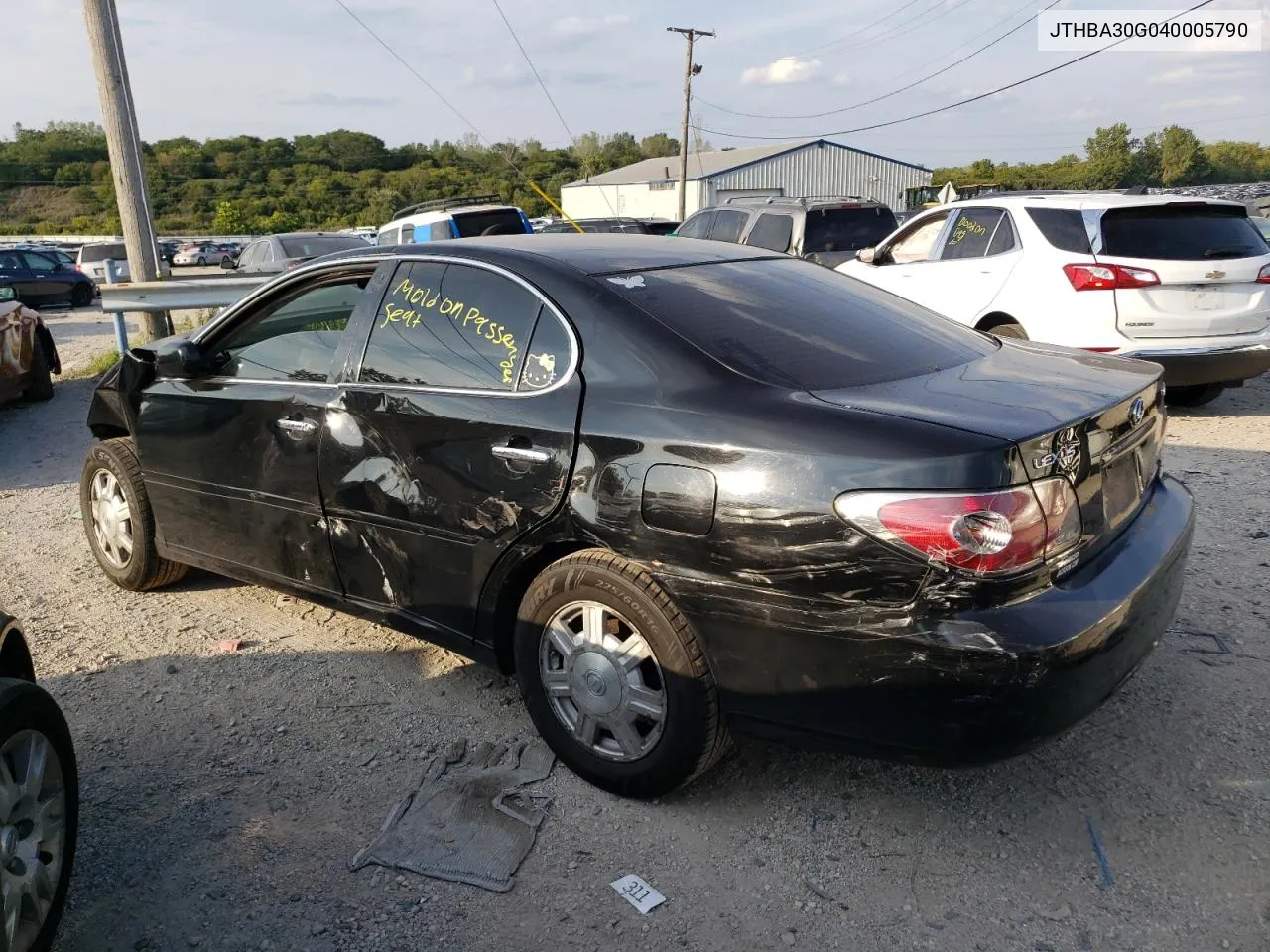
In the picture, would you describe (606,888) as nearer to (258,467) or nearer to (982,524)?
(982,524)

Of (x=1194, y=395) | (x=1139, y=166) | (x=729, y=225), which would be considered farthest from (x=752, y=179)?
(x=1194, y=395)

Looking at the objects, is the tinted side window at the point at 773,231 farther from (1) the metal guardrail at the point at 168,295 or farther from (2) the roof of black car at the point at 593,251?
(2) the roof of black car at the point at 593,251

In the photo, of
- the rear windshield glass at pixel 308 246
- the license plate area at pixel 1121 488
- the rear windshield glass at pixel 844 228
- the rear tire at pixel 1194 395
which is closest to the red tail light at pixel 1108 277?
the rear tire at pixel 1194 395

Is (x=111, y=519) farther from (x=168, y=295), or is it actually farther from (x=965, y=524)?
(x=168, y=295)

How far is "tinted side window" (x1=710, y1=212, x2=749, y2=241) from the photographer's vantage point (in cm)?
1255

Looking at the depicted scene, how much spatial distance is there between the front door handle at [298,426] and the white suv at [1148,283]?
551 cm

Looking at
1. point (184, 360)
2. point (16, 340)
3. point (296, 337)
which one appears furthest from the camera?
point (16, 340)

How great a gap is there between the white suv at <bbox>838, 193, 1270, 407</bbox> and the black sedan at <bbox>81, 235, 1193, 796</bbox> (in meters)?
3.83

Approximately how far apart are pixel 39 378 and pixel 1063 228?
30.1ft

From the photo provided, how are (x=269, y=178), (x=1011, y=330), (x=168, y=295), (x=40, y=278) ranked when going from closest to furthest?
(x=1011, y=330) < (x=168, y=295) < (x=40, y=278) < (x=269, y=178)

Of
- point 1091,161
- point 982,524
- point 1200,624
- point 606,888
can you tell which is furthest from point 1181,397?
point 1091,161

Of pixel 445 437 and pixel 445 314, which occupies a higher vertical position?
pixel 445 314

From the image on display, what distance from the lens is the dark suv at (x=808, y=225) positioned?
465 inches

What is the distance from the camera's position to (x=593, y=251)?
353cm
